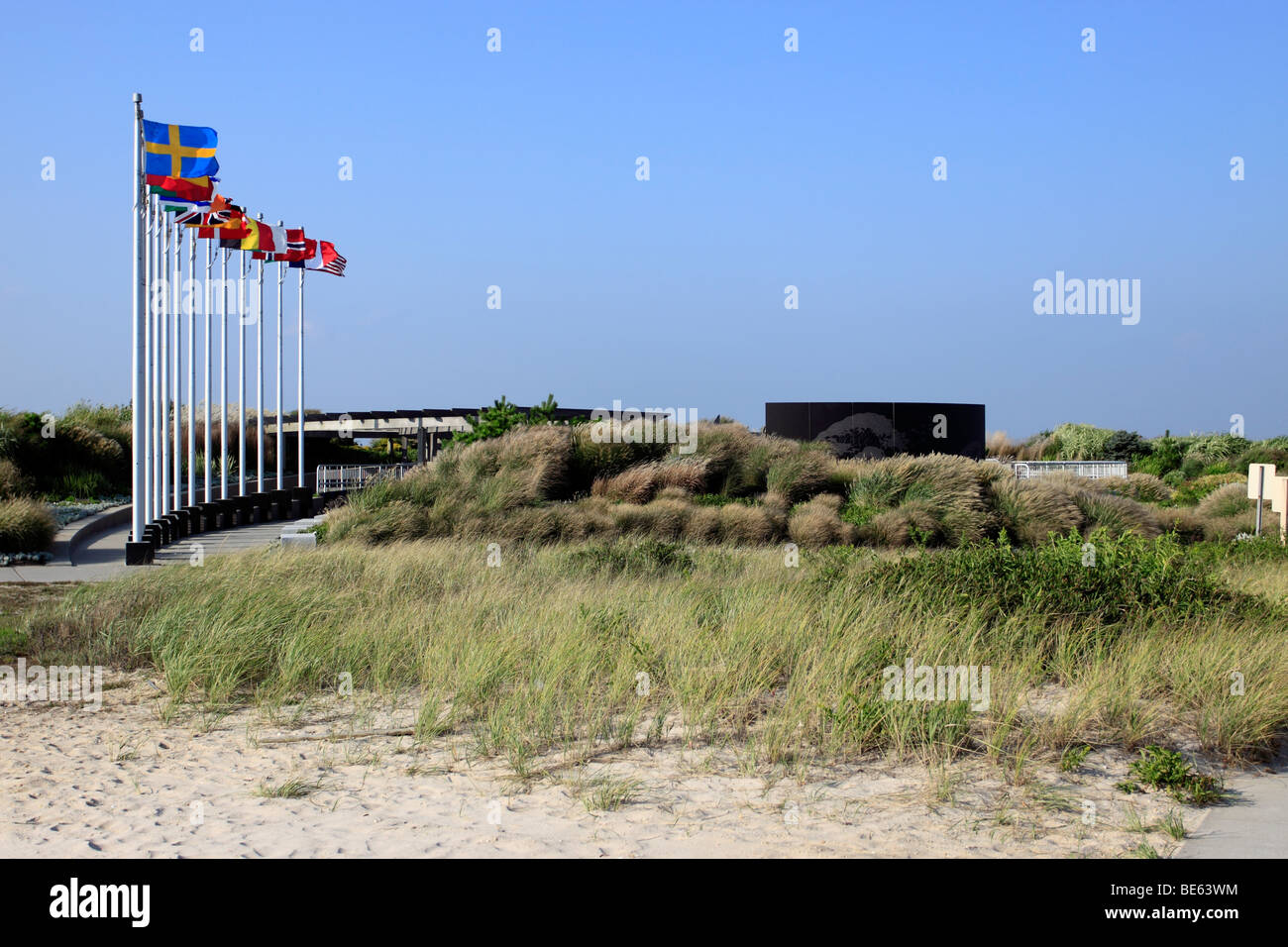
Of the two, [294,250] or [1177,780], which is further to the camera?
[294,250]

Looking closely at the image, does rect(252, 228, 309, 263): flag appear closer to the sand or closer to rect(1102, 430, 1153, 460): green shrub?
the sand

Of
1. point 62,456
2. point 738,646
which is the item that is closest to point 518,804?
point 738,646

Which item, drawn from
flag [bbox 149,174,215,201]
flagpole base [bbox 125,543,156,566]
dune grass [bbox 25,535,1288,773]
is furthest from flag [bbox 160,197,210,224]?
dune grass [bbox 25,535,1288,773]

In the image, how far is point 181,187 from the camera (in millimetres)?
18547

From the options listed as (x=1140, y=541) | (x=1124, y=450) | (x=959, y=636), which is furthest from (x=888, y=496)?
(x=1124, y=450)

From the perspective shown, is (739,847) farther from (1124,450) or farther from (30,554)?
(1124,450)

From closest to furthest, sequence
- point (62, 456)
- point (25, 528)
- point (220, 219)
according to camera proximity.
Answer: point (25, 528)
point (220, 219)
point (62, 456)

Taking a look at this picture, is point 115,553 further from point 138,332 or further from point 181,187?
point 181,187

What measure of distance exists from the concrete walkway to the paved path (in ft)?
36.4

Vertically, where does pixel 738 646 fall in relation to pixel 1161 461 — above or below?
below

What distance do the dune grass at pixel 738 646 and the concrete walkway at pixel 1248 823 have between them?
0.44m

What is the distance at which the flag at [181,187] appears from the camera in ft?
60.2

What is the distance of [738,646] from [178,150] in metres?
15.5
